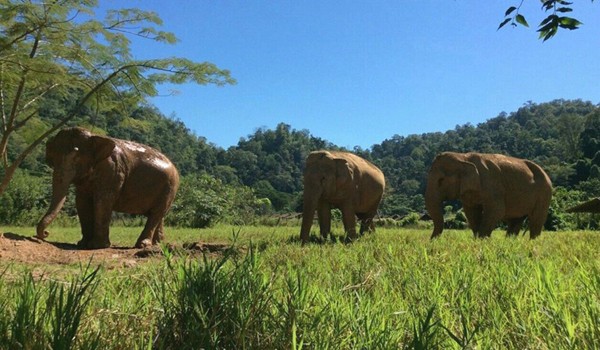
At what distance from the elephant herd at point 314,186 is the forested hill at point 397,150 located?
3330 cm

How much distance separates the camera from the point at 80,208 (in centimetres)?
815

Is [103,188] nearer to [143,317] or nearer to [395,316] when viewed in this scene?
[143,317]

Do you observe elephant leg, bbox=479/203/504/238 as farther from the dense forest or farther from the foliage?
the foliage

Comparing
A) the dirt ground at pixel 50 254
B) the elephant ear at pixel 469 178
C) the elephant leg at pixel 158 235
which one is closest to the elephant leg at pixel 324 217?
the elephant ear at pixel 469 178

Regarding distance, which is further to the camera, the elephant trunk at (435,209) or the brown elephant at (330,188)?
the brown elephant at (330,188)

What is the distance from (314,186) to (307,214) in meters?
0.77

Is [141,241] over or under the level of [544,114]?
under

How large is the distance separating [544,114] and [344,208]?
144953mm

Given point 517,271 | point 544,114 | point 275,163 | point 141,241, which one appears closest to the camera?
point 517,271

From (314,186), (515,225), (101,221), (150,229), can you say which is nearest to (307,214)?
(314,186)

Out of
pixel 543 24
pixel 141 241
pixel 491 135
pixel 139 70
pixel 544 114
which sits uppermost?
pixel 544 114

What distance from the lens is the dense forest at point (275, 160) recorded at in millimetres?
24062

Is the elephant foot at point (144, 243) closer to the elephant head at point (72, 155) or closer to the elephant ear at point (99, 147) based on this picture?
the elephant head at point (72, 155)

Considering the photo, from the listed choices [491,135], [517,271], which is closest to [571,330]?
[517,271]
